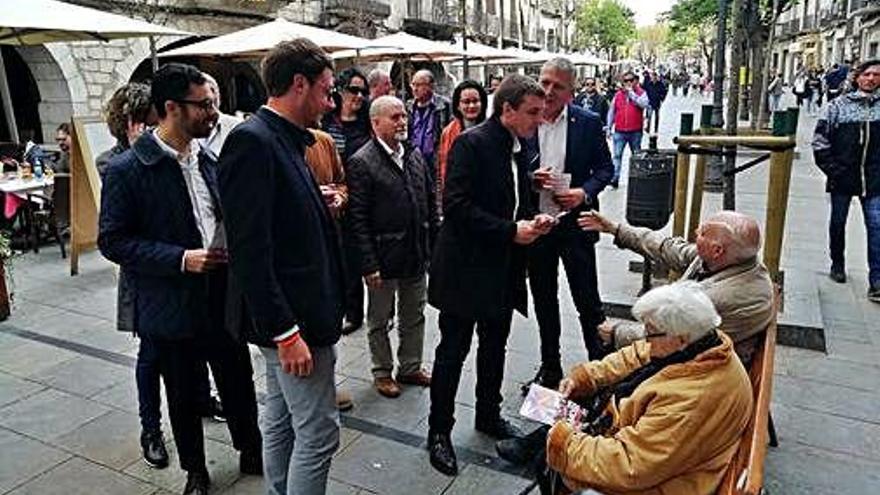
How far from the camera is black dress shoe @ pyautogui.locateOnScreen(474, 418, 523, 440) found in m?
3.30

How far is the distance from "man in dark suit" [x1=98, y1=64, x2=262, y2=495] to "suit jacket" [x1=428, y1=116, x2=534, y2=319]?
3.08 feet

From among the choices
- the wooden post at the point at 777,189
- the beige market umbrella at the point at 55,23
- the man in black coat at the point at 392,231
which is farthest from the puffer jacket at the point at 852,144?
the beige market umbrella at the point at 55,23

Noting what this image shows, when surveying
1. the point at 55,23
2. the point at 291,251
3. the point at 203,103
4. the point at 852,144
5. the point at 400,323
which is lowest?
the point at 400,323

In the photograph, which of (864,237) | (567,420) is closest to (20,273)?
(567,420)

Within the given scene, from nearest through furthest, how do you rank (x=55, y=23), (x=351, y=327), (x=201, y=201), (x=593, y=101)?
1. (x=201, y=201)
2. (x=351, y=327)
3. (x=55, y=23)
4. (x=593, y=101)

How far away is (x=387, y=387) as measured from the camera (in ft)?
12.6

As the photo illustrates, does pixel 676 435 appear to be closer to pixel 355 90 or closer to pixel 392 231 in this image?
pixel 392 231

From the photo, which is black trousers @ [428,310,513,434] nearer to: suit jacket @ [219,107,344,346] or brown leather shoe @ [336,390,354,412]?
brown leather shoe @ [336,390,354,412]

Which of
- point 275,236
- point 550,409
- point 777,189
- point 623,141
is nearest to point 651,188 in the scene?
point 777,189

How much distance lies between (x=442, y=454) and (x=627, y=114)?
8.47 meters

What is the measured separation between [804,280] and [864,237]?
2.54m

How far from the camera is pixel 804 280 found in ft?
18.2

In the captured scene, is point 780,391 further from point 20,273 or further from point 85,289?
point 20,273

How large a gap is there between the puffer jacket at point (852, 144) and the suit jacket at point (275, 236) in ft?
15.6
